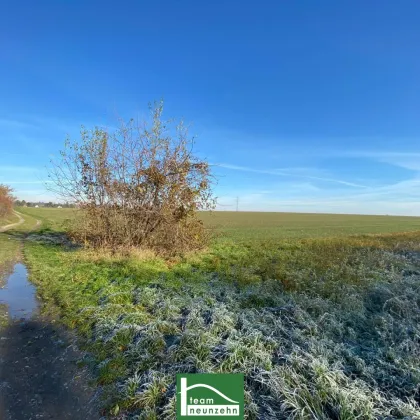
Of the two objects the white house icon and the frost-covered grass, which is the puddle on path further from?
the white house icon

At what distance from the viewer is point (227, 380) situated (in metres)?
3.41

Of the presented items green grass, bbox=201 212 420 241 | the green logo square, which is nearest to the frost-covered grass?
the green logo square

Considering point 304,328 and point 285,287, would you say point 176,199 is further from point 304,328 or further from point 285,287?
point 304,328

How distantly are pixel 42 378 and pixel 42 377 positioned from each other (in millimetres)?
31

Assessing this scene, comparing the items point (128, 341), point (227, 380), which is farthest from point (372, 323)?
point (128, 341)

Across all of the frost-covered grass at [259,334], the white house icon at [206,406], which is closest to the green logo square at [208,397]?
the white house icon at [206,406]

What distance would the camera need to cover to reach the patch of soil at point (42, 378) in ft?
11.8

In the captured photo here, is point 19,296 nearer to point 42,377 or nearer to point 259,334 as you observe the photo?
point 42,377

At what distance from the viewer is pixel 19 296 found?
8297mm

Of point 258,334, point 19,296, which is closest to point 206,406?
point 258,334

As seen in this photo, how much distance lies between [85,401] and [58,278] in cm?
697

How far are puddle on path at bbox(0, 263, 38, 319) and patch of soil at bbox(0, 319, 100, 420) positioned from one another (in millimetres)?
1065

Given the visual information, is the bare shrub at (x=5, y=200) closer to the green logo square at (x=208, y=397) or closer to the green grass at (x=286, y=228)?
the green grass at (x=286, y=228)

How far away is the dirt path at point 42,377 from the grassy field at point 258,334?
0.25 m
